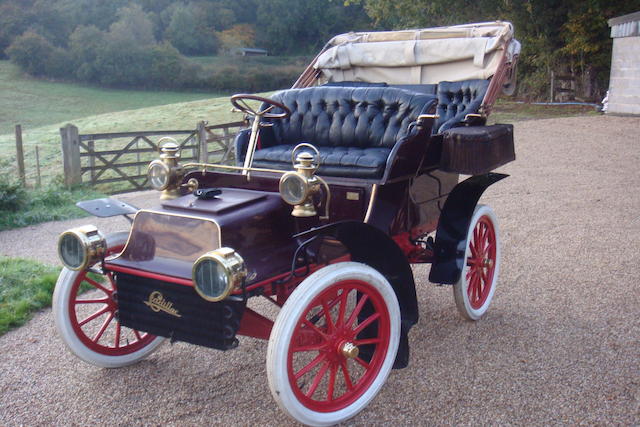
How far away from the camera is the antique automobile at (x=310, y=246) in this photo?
2719 millimetres

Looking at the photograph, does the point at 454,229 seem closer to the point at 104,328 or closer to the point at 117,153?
the point at 104,328

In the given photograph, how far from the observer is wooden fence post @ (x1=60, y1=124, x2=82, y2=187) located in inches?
396

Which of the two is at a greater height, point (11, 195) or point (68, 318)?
point (68, 318)

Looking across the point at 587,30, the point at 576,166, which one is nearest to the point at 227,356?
the point at 576,166

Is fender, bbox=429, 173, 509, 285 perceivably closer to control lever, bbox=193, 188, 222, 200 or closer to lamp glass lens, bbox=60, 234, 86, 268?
control lever, bbox=193, 188, 222, 200

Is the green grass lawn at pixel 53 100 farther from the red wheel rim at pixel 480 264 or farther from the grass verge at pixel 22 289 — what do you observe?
the red wheel rim at pixel 480 264

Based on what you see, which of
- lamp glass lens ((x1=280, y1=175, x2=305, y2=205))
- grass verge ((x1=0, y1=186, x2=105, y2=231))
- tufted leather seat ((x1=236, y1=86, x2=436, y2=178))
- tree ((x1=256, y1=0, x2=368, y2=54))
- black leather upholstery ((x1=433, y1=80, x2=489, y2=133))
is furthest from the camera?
tree ((x1=256, y1=0, x2=368, y2=54))

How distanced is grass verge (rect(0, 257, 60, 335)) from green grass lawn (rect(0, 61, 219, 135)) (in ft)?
57.7

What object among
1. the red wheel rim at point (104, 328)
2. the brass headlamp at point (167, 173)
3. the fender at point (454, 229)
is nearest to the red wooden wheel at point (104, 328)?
the red wheel rim at point (104, 328)

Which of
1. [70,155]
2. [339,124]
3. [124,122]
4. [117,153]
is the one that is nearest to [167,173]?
[339,124]

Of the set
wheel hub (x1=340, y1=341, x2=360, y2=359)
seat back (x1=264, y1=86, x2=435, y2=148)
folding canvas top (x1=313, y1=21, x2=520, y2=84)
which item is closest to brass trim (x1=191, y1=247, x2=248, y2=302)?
wheel hub (x1=340, y1=341, x2=360, y2=359)

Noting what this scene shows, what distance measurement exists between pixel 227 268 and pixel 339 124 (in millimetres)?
2242

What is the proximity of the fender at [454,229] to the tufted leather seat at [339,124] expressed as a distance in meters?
0.54

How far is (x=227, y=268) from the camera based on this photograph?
246 centimetres
